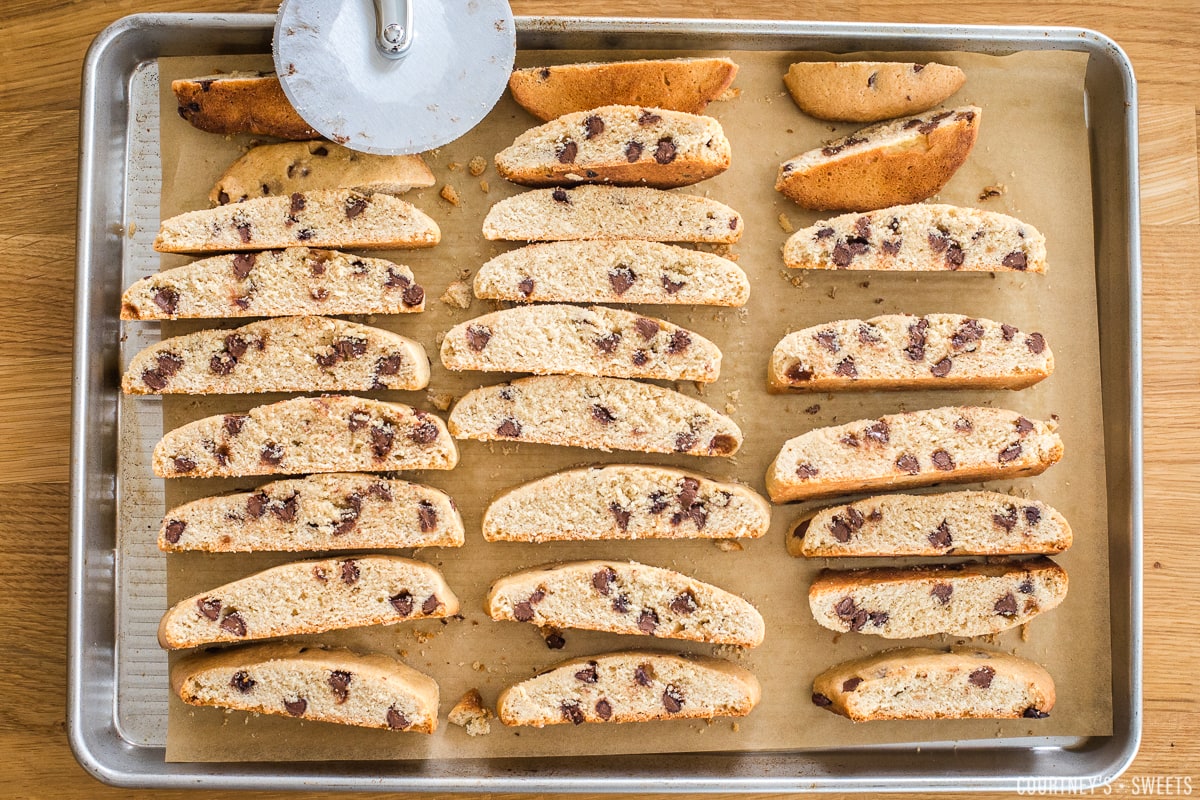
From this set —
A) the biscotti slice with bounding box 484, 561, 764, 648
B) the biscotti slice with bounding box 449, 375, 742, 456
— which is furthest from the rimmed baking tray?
the biscotti slice with bounding box 449, 375, 742, 456

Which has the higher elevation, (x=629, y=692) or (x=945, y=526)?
(x=945, y=526)

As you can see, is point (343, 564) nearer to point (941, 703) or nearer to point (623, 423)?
point (623, 423)

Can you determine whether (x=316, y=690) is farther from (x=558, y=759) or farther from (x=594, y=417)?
(x=594, y=417)

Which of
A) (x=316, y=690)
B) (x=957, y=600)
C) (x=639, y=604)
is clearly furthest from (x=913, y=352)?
(x=316, y=690)

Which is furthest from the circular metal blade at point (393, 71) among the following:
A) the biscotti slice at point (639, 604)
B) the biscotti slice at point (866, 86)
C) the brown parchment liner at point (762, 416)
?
the biscotti slice at point (639, 604)

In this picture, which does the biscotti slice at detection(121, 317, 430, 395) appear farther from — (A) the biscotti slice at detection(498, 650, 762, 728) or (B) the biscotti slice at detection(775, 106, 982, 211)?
(B) the biscotti slice at detection(775, 106, 982, 211)

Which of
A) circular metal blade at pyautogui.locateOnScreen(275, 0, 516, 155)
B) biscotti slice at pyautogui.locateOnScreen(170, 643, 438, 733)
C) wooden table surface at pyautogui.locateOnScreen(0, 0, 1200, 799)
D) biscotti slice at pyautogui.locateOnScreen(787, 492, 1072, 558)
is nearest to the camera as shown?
circular metal blade at pyautogui.locateOnScreen(275, 0, 516, 155)

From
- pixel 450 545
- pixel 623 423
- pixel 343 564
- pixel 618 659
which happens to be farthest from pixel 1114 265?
pixel 343 564
